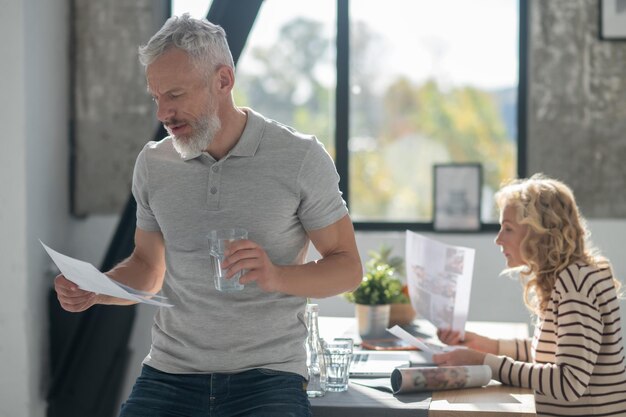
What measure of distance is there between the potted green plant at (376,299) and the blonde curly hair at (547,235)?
57cm

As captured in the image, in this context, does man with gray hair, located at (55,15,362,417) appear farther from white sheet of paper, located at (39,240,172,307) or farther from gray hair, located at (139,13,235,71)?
white sheet of paper, located at (39,240,172,307)

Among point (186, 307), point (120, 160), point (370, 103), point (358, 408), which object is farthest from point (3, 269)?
point (358, 408)

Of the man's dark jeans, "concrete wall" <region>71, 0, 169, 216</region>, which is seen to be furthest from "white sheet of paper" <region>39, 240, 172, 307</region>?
"concrete wall" <region>71, 0, 169, 216</region>

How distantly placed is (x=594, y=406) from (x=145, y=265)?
1.15m

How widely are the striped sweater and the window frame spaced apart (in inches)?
85.9

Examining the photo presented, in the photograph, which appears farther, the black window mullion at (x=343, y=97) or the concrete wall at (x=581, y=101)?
the black window mullion at (x=343, y=97)

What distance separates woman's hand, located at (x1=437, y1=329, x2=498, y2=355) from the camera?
8.55 feet

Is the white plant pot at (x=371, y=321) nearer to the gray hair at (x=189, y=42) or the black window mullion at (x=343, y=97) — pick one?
the gray hair at (x=189, y=42)

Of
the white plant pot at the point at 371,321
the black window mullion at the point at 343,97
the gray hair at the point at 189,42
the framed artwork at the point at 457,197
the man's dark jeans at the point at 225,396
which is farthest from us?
the black window mullion at the point at 343,97

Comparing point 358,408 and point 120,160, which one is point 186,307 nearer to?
point 358,408

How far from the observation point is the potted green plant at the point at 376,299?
2891 mm

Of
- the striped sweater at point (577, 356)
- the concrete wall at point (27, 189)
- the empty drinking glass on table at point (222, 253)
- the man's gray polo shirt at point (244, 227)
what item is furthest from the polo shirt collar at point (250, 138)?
the concrete wall at point (27, 189)

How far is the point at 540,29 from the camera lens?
14.3ft

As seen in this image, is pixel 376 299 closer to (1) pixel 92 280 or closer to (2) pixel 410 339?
(2) pixel 410 339
